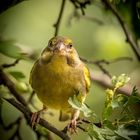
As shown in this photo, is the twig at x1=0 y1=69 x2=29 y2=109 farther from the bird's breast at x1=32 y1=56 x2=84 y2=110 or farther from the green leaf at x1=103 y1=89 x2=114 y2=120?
the green leaf at x1=103 y1=89 x2=114 y2=120

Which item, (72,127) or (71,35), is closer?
(72,127)

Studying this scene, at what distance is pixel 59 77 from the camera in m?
3.09

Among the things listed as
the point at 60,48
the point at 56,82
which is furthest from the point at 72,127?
the point at 60,48

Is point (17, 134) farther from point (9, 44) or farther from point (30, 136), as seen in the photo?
point (30, 136)

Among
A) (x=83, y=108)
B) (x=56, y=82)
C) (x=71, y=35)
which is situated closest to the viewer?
(x=83, y=108)

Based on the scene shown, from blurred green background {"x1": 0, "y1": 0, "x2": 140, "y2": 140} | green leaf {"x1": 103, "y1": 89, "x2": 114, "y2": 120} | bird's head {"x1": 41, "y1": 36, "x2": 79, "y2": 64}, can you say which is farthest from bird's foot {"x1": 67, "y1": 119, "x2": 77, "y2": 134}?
blurred green background {"x1": 0, "y1": 0, "x2": 140, "y2": 140}

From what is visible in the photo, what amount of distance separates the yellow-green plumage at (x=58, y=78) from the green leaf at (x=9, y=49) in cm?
24

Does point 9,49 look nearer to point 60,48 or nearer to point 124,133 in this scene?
point 60,48

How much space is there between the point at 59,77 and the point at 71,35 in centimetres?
215

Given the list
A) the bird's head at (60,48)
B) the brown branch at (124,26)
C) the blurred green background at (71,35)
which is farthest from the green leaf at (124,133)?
the blurred green background at (71,35)

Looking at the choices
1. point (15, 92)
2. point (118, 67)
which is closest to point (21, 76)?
point (15, 92)

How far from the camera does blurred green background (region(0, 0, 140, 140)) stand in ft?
13.4

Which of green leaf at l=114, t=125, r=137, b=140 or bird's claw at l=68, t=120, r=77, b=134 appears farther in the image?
bird's claw at l=68, t=120, r=77, b=134

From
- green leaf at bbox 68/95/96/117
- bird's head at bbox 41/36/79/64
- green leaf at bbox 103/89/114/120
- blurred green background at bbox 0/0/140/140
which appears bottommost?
blurred green background at bbox 0/0/140/140
